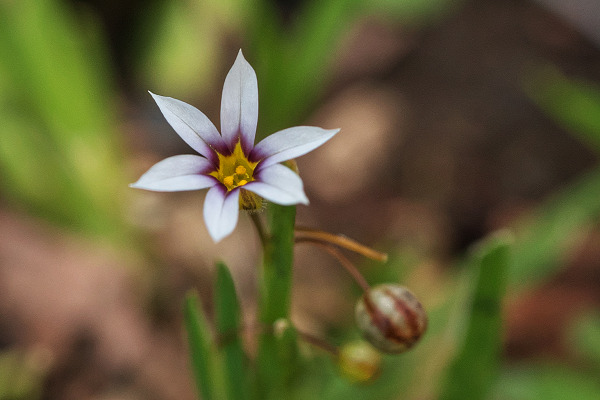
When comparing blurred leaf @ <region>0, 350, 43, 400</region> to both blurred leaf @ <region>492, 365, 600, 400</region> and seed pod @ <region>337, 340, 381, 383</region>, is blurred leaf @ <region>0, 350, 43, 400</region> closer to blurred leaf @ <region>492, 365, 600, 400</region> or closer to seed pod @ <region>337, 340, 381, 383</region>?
seed pod @ <region>337, 340, 381, 383</region>

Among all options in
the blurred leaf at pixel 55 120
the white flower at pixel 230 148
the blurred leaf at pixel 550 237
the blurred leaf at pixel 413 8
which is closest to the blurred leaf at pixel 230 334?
the white flower at pixel 230 148

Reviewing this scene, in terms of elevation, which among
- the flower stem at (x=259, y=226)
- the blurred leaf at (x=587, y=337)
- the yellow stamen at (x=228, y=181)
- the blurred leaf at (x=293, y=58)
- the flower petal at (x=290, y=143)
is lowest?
the blurred leaf at (x=587, y=337)

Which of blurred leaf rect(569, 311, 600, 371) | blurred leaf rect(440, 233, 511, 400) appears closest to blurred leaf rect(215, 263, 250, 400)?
blurred leaf rect(440, 233, 511, 400)

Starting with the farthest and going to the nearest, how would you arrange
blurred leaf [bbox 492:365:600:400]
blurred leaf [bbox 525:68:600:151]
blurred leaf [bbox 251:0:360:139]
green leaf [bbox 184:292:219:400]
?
blurred leaf [bbox 251:0:360:139] < blurred leaf [bbox 525:68:600:151] < blurred leaf [bbox 492:365:600:400] < green leaf [bbox 184:292:219:400]

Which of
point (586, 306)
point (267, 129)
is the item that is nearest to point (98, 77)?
point (267, 129)

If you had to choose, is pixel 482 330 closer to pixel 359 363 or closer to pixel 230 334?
pixel 359 363

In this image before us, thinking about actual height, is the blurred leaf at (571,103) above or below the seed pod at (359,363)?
above

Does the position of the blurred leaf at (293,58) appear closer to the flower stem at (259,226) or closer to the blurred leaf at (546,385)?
the blurred leaf at (546,385)
